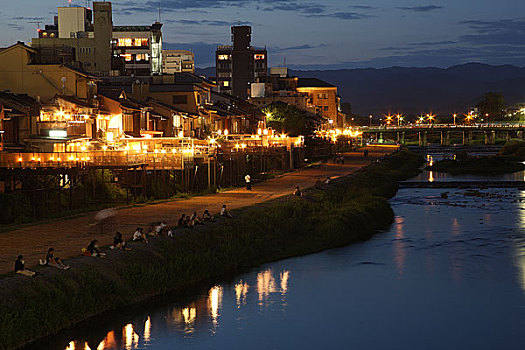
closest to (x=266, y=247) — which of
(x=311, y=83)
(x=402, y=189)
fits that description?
(x=402, y=189)

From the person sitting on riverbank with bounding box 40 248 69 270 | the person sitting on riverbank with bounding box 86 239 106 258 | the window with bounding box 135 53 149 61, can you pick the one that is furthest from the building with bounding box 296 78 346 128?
the person sitting on riverbank with bounding box 40 248 69 270

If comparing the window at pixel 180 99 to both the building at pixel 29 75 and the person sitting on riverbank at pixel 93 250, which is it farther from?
the person sitting on riverbank at pixel 93 250

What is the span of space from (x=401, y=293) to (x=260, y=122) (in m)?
78.5

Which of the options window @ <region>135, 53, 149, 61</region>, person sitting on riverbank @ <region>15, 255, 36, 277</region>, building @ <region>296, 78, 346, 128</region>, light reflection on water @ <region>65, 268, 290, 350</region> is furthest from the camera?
building @ <region>296, 78, 346, 128</region>

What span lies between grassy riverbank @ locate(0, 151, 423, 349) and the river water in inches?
31.1

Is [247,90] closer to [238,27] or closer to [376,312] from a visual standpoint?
[238,27]

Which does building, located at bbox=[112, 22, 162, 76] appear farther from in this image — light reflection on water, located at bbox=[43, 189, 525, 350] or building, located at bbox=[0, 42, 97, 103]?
light reflection on water, located at bbox=[43, 189, 525, 350]

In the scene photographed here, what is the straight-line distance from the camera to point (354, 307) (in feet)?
94.4

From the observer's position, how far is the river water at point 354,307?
24.4m

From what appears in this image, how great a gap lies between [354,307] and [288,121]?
3219 inches

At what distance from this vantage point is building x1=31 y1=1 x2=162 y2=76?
114 meters

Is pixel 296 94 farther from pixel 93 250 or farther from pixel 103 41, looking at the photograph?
pixel 93 250

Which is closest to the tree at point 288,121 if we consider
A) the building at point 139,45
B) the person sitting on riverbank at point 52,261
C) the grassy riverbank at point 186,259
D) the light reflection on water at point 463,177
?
the light reflection on water at point 463,177

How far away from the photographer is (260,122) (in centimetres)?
10806
